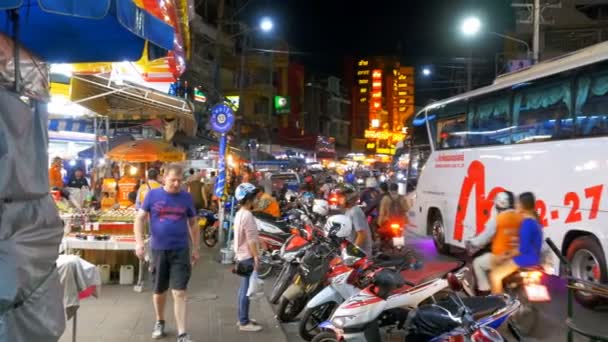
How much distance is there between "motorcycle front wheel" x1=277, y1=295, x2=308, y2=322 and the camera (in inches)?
297

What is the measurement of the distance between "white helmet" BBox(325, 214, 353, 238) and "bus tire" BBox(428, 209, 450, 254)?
7335mm

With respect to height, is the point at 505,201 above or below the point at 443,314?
above

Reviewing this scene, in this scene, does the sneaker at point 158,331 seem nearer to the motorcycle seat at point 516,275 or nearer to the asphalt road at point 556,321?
the asphalt road at point 556,321

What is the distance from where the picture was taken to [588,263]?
31.5 feet

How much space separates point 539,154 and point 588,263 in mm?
2141

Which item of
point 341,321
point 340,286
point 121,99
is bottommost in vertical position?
point 341,321

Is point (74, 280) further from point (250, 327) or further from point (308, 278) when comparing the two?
point (308, 278)

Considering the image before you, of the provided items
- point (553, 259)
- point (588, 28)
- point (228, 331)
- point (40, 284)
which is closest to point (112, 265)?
point (228, 331)

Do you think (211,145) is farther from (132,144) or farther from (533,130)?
(533,130)

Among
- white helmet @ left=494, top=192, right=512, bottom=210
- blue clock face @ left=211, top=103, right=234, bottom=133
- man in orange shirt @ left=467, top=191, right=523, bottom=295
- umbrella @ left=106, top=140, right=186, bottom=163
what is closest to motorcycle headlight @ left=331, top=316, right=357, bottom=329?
man in orange shirt @ left=467, top=191, right=523, bottom=295

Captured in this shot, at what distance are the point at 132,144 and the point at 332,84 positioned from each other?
65412 mm

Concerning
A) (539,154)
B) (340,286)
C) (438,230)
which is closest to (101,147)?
(438,230)

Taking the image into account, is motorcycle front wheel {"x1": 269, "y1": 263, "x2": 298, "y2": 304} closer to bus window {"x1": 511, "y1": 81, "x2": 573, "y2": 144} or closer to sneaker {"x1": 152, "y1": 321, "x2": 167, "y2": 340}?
sneaker {"x1": 152, "y1": 321, "x2": 167, "y2": 340}

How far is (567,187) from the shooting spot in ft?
32.1
